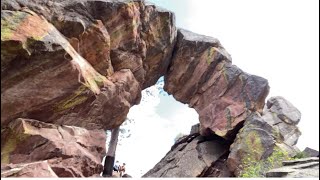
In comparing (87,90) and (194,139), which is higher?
(87,90)

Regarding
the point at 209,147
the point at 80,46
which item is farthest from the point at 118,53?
the point at 209,147

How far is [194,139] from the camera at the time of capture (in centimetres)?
3062

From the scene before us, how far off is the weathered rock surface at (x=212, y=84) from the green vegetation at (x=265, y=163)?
3591 millimetres

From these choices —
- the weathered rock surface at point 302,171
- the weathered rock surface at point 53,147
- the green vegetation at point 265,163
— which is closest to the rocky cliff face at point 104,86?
the weathered rock surface at point 53,147

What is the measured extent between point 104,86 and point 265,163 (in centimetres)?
1296

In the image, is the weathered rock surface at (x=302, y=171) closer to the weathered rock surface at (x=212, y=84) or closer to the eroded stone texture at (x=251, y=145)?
the eroded stone texture at (x=251, y=145)

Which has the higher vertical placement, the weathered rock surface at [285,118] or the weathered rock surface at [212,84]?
the weathered rock surface at [212,84]

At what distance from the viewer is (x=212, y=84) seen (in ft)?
94.2

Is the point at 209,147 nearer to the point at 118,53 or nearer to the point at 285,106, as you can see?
the point at 285,106

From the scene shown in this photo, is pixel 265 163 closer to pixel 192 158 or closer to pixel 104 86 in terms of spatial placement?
pixel 192 158

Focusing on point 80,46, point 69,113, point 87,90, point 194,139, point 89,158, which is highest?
point 80,46

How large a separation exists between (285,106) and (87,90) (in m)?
21.1

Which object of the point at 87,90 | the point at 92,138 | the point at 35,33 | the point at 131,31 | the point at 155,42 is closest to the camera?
the point at 35,33

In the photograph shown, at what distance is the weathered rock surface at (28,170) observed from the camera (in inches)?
577
